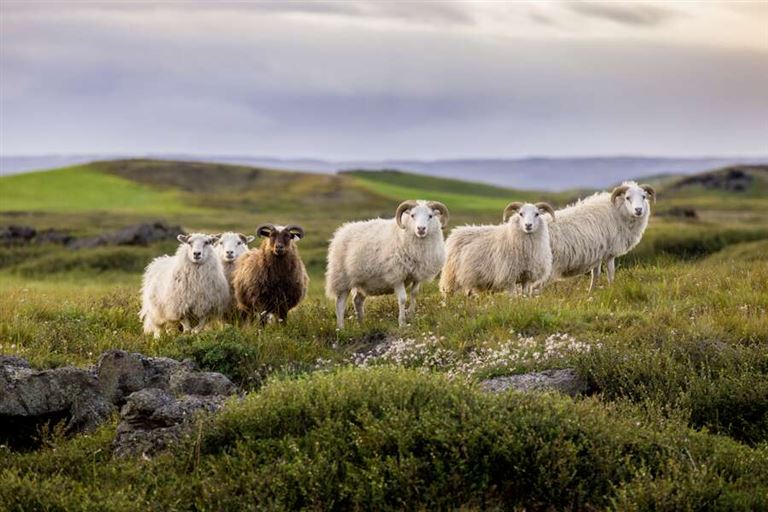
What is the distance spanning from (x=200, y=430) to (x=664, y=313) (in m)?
8.10

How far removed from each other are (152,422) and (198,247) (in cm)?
723

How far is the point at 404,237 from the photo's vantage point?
16.7 metres

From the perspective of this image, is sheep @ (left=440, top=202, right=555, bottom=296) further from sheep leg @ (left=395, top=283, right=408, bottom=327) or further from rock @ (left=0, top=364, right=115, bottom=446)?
rock @ (left=0, top=364, right=115, bottom=446)

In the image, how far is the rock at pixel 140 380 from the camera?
10.8m

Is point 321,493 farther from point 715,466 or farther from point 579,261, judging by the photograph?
point 579,261

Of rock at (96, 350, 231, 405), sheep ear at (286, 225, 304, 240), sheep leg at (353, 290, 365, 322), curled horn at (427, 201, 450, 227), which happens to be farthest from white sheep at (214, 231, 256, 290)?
rock at (96, 350, 231, 405)

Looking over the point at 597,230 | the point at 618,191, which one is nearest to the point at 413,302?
the point at 597,230

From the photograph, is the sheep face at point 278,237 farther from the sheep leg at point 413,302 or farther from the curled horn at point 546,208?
the curled horn at point 546,208

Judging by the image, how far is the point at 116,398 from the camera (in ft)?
35.4

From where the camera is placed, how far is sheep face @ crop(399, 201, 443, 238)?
16312 millimetres

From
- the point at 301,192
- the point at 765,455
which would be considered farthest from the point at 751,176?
the point at 765,455

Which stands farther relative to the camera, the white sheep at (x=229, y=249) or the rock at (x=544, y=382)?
the white sheep at (x=229, y=249)

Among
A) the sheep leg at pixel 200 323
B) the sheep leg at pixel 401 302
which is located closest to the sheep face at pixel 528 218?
the sheep leg at pixel 401 302

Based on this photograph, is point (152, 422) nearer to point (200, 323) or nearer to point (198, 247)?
point (200, 323)
